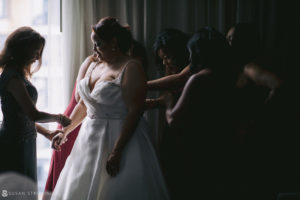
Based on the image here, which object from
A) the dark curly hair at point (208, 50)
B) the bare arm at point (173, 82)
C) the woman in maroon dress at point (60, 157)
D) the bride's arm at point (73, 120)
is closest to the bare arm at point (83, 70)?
the woman in maroon dress at point (60, 157)

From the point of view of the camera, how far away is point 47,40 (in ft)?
6.82

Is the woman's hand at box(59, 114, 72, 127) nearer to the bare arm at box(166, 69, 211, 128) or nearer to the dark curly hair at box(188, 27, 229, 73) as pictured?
the bare arm at box(166, 69, 211, 128)

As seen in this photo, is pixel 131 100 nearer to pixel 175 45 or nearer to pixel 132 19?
pixel 175 45

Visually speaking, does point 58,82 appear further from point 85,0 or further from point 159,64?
point 159,64

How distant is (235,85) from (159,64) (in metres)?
0.74

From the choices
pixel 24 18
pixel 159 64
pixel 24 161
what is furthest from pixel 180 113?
pixel 24 18

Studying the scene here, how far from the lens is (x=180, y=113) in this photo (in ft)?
4.35

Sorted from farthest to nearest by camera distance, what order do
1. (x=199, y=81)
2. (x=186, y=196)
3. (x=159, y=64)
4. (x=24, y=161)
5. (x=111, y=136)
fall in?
1. (x=159, y=64)
2. (x=186, y=196)
3. (x=24, y=161)
4. (x=111, y=136)
5. (x=199, y=81)

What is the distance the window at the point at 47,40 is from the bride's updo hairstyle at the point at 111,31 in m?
0.83

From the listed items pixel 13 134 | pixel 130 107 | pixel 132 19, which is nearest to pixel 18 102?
pixel 13 134

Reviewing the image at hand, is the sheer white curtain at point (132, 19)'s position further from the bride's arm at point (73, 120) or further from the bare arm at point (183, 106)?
the bare arm at point (183, 106)

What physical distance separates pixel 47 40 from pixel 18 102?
2.72 ft

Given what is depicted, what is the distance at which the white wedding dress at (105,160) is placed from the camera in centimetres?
127

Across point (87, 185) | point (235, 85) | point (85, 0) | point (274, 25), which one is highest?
point (85, 0)
